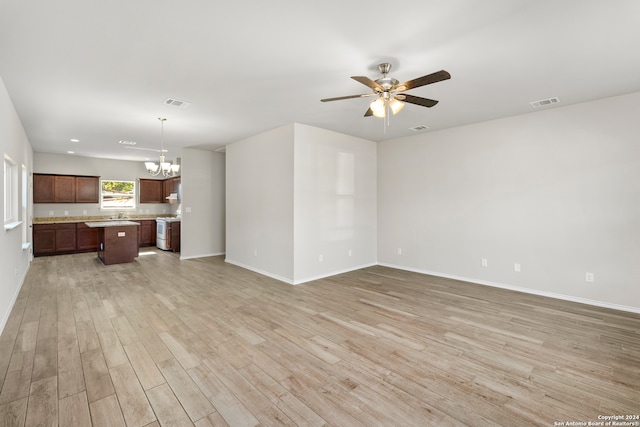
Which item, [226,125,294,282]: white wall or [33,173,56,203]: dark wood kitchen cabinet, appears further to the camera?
[33,173,56,203]: dark wood kitchen cabinet

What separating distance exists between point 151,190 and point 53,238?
110 inches

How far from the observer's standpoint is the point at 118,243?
22.1ft

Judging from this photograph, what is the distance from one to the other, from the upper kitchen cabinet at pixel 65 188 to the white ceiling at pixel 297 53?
436 cm

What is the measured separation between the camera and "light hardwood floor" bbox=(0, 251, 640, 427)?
200 centimetres

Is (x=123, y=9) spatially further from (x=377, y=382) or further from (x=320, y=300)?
(x=320, y=300)

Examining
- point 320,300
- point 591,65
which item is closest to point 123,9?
point 320,300

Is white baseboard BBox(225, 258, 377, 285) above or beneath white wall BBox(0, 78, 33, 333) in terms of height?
beneath

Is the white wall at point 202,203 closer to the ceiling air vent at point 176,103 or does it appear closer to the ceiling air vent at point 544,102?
the ceiling air vent at point 176,103

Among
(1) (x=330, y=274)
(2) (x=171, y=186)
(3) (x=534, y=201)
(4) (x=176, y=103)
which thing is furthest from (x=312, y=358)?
(2) (x=171, y=186)

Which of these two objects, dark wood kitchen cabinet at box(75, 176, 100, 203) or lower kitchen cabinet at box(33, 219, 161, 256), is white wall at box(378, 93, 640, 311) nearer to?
lower kitchen cabinet at box(33, 219, 161, 256)

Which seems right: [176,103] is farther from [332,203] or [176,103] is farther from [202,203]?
[202,203]

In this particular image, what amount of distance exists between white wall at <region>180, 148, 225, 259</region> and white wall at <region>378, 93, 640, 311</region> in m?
4.63

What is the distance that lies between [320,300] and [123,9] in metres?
3.70

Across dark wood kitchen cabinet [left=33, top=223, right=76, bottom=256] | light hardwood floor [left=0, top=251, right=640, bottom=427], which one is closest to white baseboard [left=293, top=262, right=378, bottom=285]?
light hardwood floor [left=0, top=251, right=640, bottom=427]
